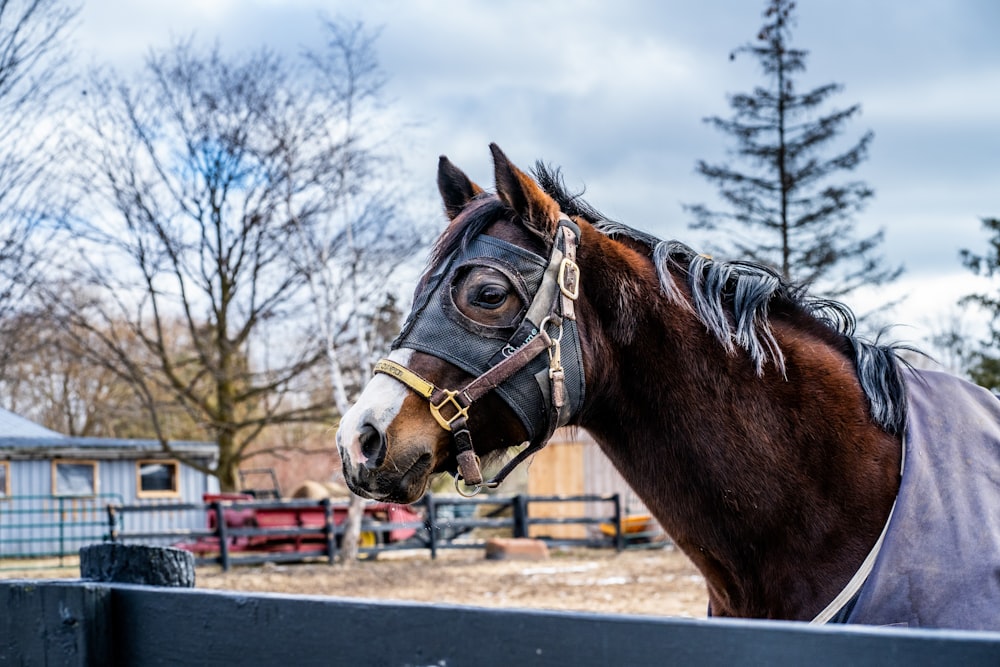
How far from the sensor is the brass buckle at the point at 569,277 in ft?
8.54

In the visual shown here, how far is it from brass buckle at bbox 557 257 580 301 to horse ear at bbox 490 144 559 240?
0.11 metres

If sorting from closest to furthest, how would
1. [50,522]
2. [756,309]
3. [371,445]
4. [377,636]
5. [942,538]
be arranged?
[377,636] < [942,538] < [371,445] < [756,309] < [50,522]

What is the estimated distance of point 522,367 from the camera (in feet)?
8.35

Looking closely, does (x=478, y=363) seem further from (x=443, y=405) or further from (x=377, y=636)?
(x=377, y=636)

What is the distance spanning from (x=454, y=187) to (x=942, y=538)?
1.77 m

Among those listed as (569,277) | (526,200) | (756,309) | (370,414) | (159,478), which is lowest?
(159,478)

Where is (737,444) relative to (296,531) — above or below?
above

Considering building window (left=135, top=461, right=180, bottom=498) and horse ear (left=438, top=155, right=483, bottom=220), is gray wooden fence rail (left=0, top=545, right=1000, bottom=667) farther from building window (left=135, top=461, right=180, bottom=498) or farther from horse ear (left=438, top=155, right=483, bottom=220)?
building window (left=135, top=461, right=180, bottom=498)

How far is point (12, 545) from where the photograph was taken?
2134cm

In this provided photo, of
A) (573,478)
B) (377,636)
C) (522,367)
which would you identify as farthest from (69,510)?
(377,636)

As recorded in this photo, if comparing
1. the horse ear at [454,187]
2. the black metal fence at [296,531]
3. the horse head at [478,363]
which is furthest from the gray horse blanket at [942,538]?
the black metal fence at [296,531]

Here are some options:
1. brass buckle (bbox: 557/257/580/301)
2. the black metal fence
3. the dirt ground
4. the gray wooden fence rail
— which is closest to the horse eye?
brass buckle (bbox: 557/257/580/301)

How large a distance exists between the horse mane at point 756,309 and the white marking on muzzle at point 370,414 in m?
0.84

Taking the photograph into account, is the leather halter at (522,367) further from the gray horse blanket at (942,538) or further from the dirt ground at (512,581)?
the dirt ground at (512,581)
